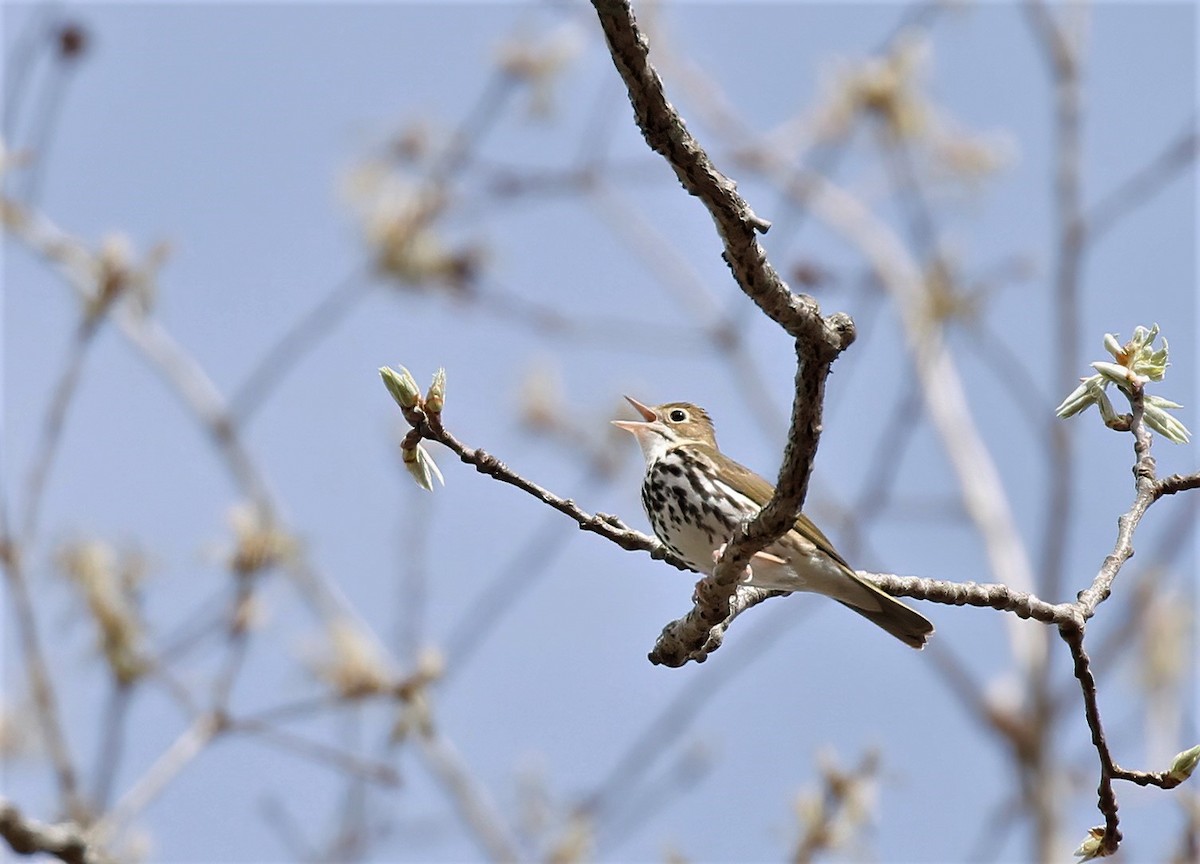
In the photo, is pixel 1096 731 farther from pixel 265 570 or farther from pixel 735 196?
pixel 265 570

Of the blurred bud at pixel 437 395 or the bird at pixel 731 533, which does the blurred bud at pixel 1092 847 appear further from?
the blurred bud at pixel 437 395

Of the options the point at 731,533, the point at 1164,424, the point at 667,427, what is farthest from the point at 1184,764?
the point at 667,427

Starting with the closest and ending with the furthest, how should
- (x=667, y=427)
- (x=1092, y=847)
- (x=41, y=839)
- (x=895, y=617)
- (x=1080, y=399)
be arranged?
(x=41, y=839) < (x=1092, y=847) < (x=1080, y=399) < (x=895, y=617) < (x=667, y=427)

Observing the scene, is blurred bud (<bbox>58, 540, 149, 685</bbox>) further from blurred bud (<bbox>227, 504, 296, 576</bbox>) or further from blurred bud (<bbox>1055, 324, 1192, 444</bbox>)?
blurred bud (<bbox>1055, 324, 1192, 444</bbox>)

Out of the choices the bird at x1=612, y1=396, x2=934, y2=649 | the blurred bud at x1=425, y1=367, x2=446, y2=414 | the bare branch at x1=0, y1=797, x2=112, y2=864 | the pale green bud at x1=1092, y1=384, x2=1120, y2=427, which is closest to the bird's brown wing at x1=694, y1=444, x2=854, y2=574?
the bird at x1=612, y1=396, x2=934, y2=649

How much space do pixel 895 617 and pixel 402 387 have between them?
2420 mm

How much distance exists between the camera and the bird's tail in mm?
5102

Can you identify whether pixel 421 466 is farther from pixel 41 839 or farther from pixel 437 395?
pixel 41 839

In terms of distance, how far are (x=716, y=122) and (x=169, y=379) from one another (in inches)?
275

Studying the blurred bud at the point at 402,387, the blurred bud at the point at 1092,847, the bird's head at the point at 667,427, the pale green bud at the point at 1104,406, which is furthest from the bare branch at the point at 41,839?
the bird's head at the point at 667,427

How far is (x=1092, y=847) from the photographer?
342 centimetres

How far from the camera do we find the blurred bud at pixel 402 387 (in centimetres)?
347

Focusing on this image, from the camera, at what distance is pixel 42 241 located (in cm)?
712

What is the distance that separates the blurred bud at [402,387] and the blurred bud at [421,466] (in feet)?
0.48
